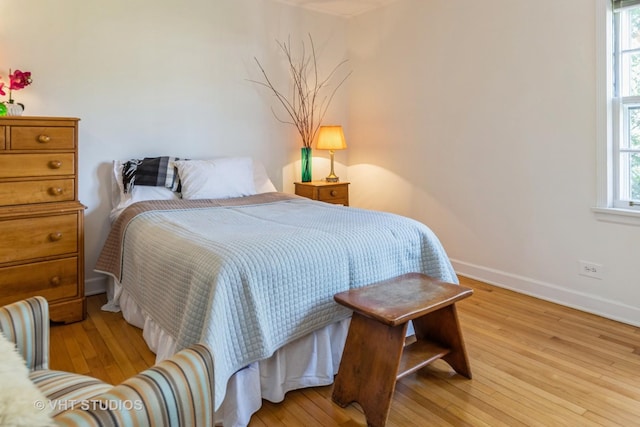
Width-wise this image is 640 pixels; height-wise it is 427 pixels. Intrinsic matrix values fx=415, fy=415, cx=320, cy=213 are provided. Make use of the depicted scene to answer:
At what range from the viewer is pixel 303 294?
5.92 ft

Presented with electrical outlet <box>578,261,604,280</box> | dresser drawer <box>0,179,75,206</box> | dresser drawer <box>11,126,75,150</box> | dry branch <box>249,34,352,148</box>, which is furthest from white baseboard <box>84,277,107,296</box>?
electrical outlet <box>578,261,604,280</box>

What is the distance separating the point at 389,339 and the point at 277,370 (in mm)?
511

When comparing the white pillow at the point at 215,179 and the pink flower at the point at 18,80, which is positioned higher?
the pink flower at the point at 18,80

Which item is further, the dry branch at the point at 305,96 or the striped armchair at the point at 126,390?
the dry branch at the point at 305,96

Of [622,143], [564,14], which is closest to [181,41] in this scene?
[564,14]

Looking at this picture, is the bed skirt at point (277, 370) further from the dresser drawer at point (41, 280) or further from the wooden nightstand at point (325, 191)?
the wooden nightstand at point (325, 191)

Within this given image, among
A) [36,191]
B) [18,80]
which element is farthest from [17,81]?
[36,191]

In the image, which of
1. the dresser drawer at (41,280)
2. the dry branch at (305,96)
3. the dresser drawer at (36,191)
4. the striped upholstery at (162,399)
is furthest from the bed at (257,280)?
the dry branch at (305,96)

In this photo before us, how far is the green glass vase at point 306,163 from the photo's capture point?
4.09 meters

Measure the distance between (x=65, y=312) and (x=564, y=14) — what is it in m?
3.70

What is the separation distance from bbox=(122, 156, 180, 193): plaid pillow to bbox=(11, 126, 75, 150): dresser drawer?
519mm

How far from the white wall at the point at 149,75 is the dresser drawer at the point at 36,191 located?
A: 0.55 meters

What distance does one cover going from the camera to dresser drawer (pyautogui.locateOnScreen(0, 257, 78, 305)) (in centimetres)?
235

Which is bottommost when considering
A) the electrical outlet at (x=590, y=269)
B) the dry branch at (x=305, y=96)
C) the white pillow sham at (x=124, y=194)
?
the electrical outlet at (x=590, y=269)
